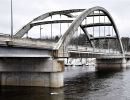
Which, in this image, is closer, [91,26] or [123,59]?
[91,26]

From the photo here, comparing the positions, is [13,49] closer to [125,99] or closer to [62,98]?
[62,98]

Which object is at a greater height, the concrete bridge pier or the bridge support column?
the concrete bridge pier

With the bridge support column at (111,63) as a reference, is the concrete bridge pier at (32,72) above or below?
above

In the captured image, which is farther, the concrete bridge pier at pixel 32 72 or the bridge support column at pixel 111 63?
the bridge support column at pixel 111 63

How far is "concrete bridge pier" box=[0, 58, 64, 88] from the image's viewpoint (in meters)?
49.7

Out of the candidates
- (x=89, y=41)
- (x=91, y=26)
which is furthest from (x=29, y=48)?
(x=89, y=41)

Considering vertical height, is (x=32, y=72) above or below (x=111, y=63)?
above

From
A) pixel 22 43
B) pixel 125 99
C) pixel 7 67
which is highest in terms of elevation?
pixel 22 43

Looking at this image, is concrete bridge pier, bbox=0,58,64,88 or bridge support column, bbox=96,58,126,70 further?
bridge support column, bbox=96,58,126,70

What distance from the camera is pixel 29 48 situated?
45125 millimetres

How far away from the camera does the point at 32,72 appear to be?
50906 millimetres

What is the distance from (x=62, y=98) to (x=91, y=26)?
2551 inches

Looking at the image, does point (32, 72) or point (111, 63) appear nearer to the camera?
point (32, 72)

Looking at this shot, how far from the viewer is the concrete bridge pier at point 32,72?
49.7m
